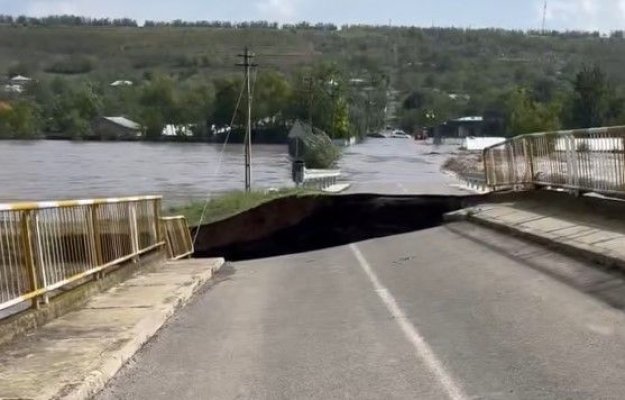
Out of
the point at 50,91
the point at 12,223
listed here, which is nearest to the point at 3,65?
the point at 50,91

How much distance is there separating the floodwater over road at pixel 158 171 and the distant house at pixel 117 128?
8.31 metres

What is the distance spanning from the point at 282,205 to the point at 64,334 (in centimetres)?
2411

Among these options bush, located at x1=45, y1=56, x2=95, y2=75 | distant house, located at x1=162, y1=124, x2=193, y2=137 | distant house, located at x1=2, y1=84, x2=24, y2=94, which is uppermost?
bush, located at x1=45, y1=56, x2=95, y2=75

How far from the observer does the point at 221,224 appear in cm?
3338

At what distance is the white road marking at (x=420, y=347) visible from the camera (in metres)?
7.50

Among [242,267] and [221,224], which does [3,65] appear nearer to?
[221,224]

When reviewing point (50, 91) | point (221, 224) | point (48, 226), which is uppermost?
point (50, 91)

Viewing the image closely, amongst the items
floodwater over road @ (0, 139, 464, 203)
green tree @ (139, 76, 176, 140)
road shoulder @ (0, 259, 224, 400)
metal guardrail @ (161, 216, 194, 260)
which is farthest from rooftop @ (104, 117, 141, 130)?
road shoulder @ (0, 259, 224, 400)

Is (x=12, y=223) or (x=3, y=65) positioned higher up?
(x=3, y=65)

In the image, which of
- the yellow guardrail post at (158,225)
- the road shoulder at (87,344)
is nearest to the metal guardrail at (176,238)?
the yellow guardrail post at (158,225)

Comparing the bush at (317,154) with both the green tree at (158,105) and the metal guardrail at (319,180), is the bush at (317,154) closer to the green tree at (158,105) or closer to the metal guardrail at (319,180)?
the metal guardrail at (319,180)

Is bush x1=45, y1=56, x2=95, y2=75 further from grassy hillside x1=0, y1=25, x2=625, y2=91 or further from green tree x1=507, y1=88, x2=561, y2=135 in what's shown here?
green tree x1=507, y1=88, x2=561, y2=135

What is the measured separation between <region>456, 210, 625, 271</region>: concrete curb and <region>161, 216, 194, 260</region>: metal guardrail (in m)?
7.04

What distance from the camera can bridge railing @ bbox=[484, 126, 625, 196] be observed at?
16.9m
